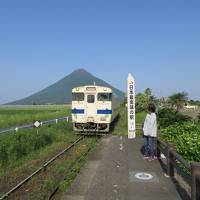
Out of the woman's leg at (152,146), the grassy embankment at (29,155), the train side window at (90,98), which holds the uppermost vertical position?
the train side window at (90,98)

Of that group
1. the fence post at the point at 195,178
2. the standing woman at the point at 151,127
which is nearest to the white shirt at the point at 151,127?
the standing woman at the point at 151,127

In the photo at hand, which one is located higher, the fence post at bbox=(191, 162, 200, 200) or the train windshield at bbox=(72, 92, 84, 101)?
the train windshield at bbox=(72, 92, 84, 101)

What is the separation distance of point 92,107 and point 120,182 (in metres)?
12.6

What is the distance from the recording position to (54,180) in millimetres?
9258

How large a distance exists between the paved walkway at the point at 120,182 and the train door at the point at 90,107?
839cm

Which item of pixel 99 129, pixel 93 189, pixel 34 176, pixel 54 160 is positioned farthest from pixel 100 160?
pixel 99 129

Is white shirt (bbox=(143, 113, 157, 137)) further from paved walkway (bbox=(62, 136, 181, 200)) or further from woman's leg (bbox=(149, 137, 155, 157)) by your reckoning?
paved walkway (bbox=(62, 136, 181, 200))

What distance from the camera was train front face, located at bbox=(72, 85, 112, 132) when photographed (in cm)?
2102

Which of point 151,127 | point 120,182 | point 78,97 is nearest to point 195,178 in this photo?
point 120,182

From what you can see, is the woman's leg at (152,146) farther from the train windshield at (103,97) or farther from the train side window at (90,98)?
the train side window at (90,98)

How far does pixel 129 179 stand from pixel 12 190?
9.50 ft

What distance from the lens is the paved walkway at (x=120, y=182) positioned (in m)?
7.41

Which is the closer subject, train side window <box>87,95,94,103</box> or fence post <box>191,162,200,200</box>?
fence post <box>191,162,200,200</box>

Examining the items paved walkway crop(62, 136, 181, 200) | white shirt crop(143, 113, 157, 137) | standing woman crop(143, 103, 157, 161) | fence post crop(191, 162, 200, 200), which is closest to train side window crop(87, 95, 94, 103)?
paved walkway crop(62, 136, 181, 200)
